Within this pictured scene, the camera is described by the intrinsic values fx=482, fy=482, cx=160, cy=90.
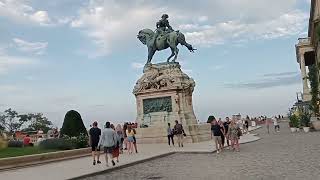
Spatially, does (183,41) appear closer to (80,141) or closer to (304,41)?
(80,141)

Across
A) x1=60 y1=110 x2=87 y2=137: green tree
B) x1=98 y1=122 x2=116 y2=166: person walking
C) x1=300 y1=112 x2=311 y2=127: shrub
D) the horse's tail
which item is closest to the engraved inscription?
the horse's tail

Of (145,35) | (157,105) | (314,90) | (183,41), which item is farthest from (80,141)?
(314,90)

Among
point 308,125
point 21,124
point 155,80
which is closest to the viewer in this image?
point 155,80

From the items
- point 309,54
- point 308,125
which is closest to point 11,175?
point 308,125

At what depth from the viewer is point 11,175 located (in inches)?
623

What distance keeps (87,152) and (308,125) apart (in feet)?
82.2

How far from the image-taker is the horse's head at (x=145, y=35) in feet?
134

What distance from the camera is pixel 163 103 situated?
36875 mm

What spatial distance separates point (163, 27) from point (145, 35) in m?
1.72

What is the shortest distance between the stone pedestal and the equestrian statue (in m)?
1.76

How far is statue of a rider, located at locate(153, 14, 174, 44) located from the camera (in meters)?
40.1

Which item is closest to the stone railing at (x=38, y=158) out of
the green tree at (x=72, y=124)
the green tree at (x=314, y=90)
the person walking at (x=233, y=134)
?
the green tree at (x=72, y=124)

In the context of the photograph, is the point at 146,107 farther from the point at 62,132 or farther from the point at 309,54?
the point at 309,54

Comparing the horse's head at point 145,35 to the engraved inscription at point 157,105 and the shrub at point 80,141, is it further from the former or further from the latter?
the shrub at point 80,141
